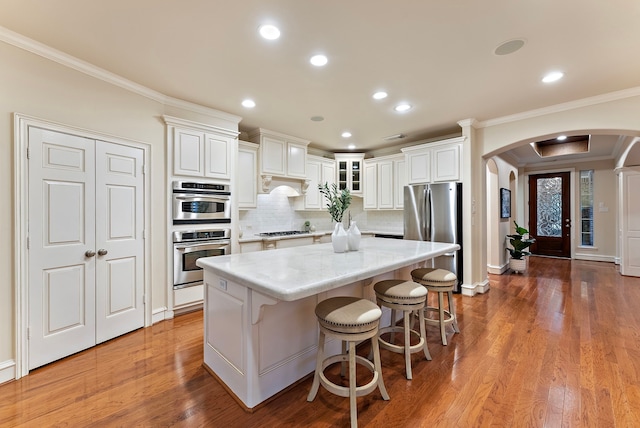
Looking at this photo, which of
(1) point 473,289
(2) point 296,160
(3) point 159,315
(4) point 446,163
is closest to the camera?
(3) point 159,315

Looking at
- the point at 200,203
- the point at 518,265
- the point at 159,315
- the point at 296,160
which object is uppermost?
the point at 296,160

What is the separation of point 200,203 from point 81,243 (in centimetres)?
124

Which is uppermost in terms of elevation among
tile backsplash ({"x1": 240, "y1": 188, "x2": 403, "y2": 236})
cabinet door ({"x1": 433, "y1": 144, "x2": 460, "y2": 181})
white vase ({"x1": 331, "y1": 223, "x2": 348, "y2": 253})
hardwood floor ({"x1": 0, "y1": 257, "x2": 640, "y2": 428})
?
cabinet door ({"x1": 433, "y1": 144, "x2": 460, "y2": 181})

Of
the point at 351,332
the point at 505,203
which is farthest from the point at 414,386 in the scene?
the point at 505,203

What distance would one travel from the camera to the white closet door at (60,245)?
7.32 feet

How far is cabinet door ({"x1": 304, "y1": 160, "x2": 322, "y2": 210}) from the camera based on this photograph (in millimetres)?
5352

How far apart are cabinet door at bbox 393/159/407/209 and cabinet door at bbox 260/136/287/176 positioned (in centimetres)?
217

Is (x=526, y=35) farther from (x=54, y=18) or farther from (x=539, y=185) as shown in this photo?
(x=539, y=185)

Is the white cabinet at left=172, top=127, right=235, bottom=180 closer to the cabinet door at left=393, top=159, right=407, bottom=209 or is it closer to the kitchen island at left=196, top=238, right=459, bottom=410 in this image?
the kitchen island at left=196, top=238, right=459, bottom=410

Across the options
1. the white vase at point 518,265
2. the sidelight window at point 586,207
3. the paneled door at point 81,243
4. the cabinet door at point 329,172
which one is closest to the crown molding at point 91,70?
the paneled door at point 81,243

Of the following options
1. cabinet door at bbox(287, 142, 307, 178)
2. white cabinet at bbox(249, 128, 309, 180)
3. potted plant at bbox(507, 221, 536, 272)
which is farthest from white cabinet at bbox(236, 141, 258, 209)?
potted plant at bbox(507, 221, 536, 272)

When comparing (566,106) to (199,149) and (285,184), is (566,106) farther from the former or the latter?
(199,149)

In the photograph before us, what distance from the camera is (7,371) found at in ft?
6.77

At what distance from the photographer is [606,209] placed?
6.57m
